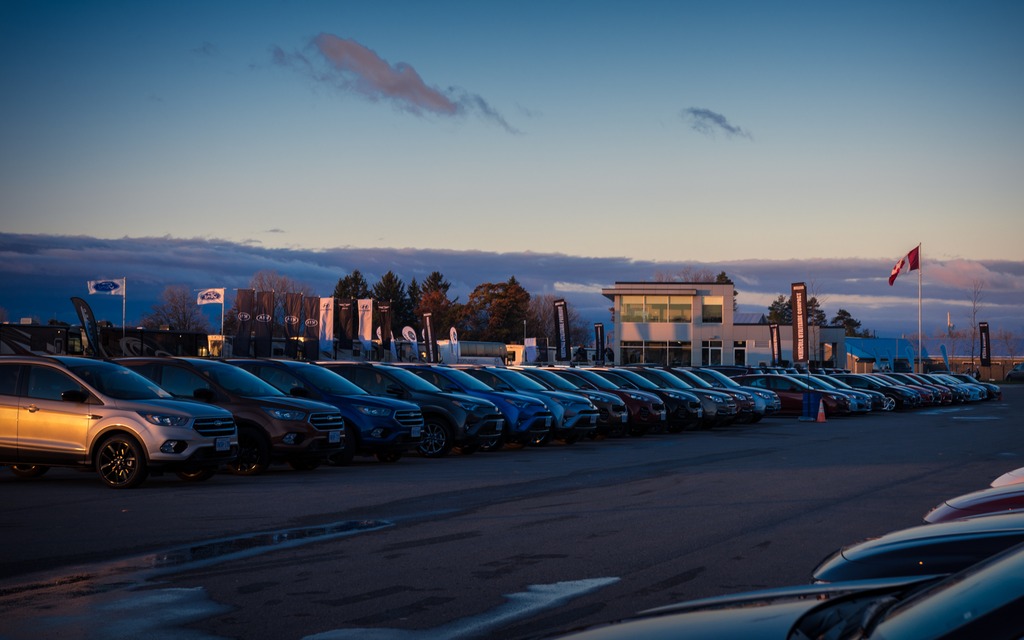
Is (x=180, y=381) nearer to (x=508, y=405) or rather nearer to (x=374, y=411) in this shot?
(x=374, y=411)

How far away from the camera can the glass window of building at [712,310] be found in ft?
251

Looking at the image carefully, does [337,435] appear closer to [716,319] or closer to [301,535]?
[301,535]

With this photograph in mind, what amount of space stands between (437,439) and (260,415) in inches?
169

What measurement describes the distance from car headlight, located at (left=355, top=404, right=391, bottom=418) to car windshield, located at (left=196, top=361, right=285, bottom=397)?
1.34m

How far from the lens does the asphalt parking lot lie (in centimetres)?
721

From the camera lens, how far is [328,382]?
18.6m

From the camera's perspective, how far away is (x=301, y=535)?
34.1 ft

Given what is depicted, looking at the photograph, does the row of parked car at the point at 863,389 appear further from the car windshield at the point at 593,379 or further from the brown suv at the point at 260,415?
the brown suv at the point at 260,415

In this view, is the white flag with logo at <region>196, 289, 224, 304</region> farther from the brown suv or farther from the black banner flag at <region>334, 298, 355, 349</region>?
the brown suv

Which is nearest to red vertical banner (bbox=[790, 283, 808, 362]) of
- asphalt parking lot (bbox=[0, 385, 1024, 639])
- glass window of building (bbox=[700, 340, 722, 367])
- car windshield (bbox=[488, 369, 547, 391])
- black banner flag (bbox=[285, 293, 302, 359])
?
glass window of building (bbox=[700, 340, 722, 367])

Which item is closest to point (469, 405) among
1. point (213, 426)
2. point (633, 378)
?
point (213, 426)

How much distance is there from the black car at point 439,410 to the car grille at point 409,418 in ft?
2.09

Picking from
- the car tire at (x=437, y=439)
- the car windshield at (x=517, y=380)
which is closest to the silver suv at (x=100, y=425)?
the car tire at (x=437, y=439)

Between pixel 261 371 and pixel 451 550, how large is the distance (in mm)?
9900
